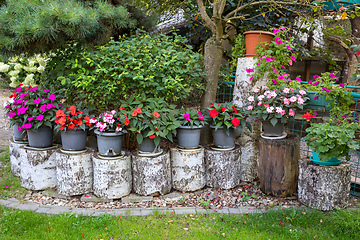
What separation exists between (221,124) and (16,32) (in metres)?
2.17

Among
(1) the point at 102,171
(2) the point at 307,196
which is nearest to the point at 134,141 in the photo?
(1) the point at 102,171

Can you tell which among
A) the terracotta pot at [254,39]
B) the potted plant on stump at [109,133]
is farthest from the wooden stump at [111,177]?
the terracotta pot at [254,39]

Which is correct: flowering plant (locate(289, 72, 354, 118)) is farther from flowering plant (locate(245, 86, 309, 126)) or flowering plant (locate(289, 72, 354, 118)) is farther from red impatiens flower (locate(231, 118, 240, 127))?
red impatiens flower (locate(231, 118, 240, 127))

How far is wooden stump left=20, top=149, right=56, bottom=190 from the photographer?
299cm

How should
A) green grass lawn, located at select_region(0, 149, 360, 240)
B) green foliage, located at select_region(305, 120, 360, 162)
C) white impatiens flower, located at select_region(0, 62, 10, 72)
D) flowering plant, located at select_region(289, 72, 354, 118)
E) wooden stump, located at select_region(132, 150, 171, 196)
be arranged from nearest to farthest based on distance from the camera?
1. green grass lawn, located at select_region(0, 149, 360, 240)
2. green foliage, located at select_region(305, 120, 360, 162)
3. flowering plant, located at select_region(289, 72, 354, 118)
4. wooden stump, located at select_region(132, 150, 171, 196)
5. white impatiens flower, located at select_region(0, 62, 10, 72)

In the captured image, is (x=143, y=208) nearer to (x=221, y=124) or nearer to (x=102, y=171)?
(x=102, y=171)

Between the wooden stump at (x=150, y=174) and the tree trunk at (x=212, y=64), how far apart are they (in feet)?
3.62

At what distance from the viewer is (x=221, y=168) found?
3072mm

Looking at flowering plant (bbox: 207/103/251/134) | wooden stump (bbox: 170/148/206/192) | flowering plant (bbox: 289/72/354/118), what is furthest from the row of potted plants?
flowering plant (bbox: 289/72/354/118)

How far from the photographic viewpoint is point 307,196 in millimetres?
2668

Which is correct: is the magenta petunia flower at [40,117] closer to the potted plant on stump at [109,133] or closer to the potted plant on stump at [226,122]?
the potted plant on stump at [109,133]

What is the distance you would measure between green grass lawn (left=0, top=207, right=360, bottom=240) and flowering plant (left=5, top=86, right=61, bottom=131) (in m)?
0.88

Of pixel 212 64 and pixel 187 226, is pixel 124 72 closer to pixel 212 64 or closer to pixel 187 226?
pixel 212 64

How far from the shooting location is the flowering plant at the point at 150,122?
9.05 feet
